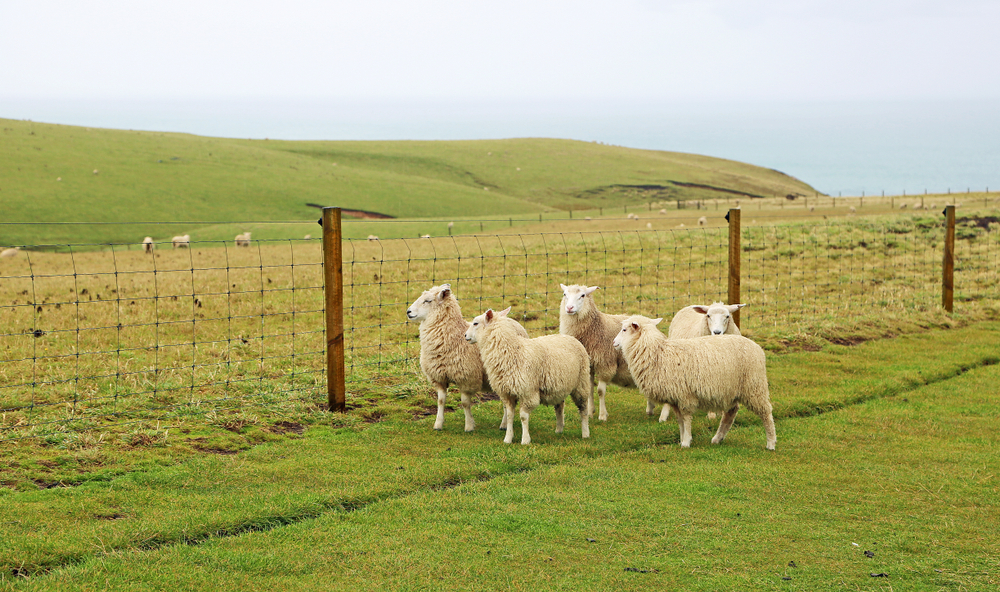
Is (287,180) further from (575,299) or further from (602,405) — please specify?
(602,405)

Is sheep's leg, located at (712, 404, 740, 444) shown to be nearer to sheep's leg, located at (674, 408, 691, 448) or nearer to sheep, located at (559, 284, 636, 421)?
sheep's leg, located at (674, 408, 691, 448)

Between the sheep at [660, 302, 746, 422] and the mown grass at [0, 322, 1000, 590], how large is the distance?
133cm

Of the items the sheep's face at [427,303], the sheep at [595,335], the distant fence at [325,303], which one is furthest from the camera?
the distant fence at [325,303]

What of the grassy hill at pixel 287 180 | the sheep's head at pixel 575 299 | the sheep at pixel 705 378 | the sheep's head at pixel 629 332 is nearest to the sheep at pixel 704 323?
the sheep at pixel 705 378

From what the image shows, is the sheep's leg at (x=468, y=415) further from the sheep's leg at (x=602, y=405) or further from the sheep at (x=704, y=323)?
the sheep at (x=704, y=323)

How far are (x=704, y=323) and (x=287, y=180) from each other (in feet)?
259

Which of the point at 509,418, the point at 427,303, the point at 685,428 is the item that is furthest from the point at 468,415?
the point at 685,428

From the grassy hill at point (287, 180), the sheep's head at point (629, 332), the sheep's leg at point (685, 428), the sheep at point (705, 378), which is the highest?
the grassy hill at point (287, 180)

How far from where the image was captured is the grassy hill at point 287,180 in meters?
62.7

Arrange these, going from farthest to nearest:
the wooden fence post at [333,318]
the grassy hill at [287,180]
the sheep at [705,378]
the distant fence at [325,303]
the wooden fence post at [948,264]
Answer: the grassy hill at [287,180] < the wooden fence post at [948,264] < the distant fence at [325,303] < the wooden fence post at [333,318] < the sheep at [705,378]

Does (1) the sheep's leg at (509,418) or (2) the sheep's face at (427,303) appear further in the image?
(2) the sheep's face at (427,303)

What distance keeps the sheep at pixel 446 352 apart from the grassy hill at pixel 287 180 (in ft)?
87.2

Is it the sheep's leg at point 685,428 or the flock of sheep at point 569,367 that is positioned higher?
the flock of sheep at point 569,367

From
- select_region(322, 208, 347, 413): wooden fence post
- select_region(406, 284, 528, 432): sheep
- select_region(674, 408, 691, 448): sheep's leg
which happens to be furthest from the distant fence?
select_region(674, 408, 691, 448): sheep's leg
